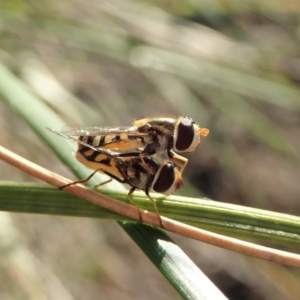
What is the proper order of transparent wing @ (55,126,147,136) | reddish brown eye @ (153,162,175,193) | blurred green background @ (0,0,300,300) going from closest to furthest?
reddish brown eye @ (153,162,175,193)
transparent wing @ (55,126,147,136)
blurred green background @ (0,0,300,300)

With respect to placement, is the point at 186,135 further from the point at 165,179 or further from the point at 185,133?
the point at 165,179

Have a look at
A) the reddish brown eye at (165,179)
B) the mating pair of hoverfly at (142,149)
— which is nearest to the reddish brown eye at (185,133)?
the mating pair of hoverfly at (142,149)

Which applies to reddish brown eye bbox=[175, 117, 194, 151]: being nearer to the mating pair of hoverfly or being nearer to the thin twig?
the mating pair of hoverfly

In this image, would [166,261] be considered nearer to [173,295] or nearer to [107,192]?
[107,192]

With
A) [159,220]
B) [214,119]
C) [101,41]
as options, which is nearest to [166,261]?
[159,220]

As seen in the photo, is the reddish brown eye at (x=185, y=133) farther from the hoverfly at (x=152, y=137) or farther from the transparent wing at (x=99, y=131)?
the transparent wing at (x=99, y=131)

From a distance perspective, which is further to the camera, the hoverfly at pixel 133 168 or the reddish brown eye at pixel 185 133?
the reddish brown eye at pixel 185 133

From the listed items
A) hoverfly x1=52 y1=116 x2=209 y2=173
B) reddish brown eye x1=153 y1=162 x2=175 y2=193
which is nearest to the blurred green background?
hoverfly x1=52 y1=116 x2=209 y2=173

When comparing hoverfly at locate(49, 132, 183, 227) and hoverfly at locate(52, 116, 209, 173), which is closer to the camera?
hoverfly at locate(49, 132, 183, 227)
